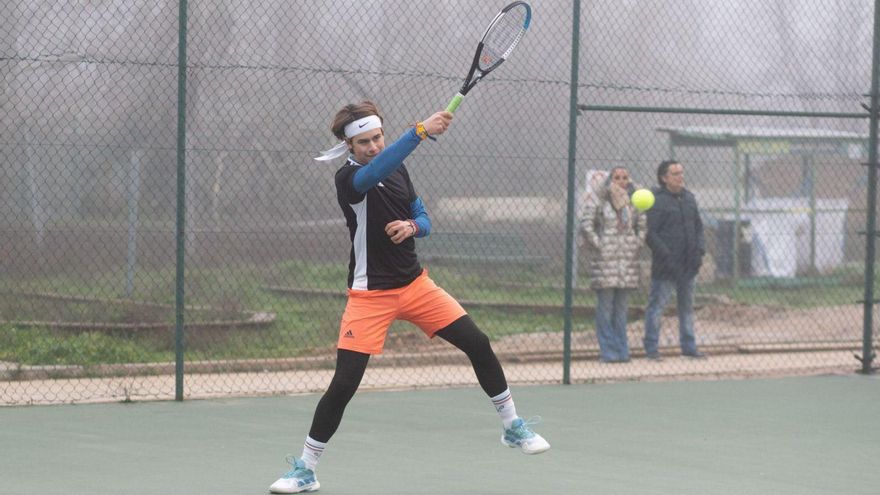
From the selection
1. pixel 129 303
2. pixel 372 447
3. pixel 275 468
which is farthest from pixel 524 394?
pixel 129 303

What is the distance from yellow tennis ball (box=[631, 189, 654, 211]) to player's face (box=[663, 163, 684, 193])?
247mm

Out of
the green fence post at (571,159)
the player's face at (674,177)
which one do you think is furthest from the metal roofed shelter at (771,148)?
the green fence post at (571,159)

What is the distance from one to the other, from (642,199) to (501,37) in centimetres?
508

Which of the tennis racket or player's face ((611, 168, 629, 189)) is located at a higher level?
the tennis racket

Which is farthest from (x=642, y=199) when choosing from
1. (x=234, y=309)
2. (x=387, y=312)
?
(x=387, y=312)

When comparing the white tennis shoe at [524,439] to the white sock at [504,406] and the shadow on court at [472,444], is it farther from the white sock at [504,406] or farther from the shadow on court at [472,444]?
the shadow on court at [472,444]

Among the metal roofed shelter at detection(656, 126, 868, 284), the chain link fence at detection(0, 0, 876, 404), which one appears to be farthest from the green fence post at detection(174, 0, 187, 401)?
the metal roofed shelter at detection(656, 126, 868, 284)

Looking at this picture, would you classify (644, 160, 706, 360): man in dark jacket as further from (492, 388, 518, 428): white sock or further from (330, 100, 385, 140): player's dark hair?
(330, 100, 385, 140): player's dark hair

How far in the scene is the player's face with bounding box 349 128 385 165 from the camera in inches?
226

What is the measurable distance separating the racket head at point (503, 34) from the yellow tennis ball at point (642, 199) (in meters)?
4.94

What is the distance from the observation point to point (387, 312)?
5.86 m

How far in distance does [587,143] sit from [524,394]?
14.1ft

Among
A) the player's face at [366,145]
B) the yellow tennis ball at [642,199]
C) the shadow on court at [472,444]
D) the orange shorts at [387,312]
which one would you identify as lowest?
the shadow on court at [472,444]

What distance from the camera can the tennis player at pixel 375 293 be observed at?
18.8ft
